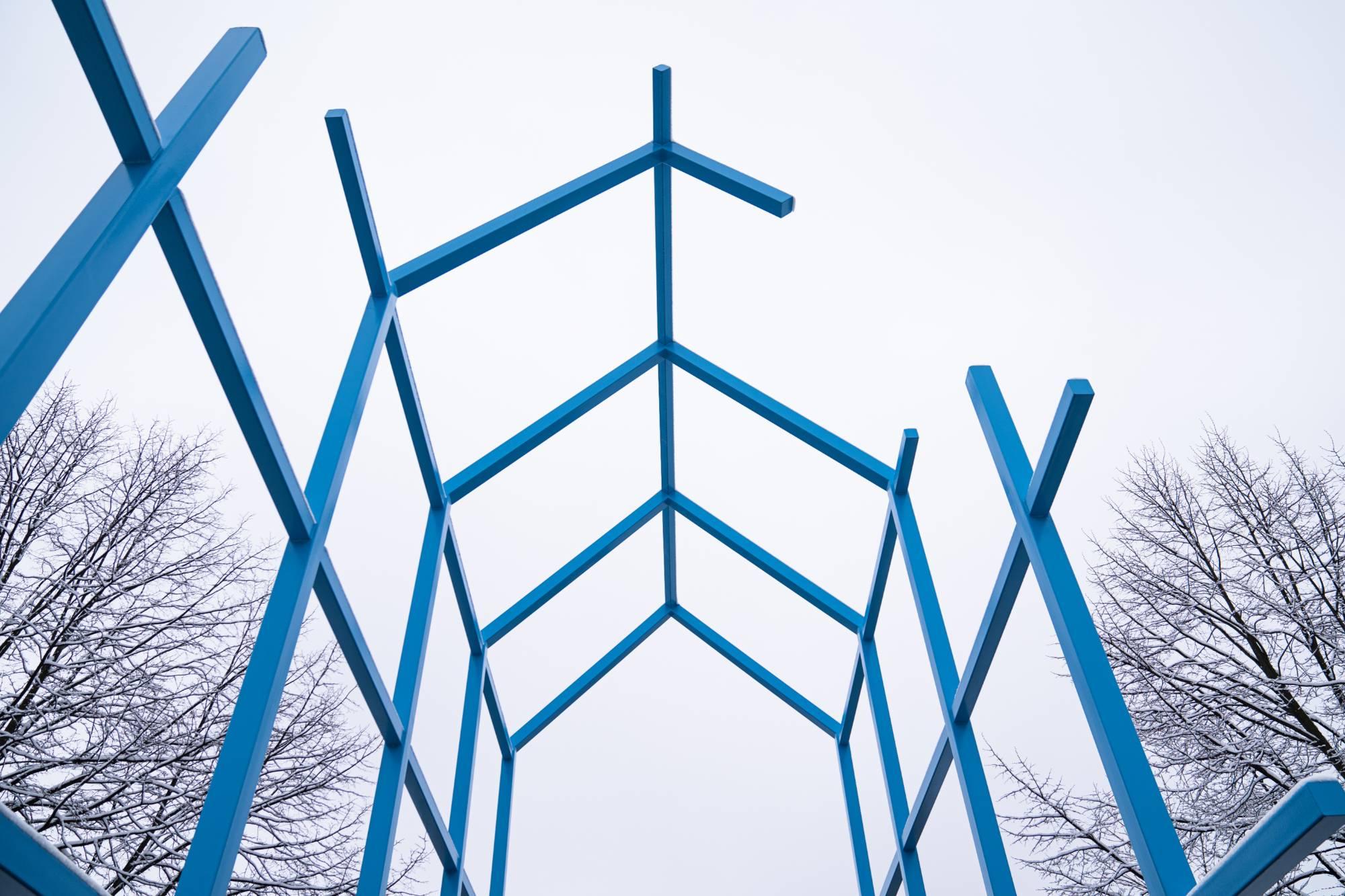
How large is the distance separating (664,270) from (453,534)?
215 cm

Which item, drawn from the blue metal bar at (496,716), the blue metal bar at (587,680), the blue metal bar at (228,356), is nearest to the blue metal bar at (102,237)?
the blue metal bar at (228,356)

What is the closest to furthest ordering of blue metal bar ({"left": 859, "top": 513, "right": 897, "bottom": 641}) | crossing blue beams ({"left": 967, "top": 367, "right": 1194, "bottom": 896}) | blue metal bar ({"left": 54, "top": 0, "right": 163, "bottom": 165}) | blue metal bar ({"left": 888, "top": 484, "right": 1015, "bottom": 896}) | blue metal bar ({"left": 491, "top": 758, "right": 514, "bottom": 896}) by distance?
1. blue metal bar ({"left": 54, "top": 0, "right": 163, "bottom": 165})
2. crossing blue beams ({"left": 967, "top": 367, "right": 1194, "bottom": 896})
3. blue metal bar ({"left": 888, "top": 484, "right": 1015, "bottom": 896})
4. blue metal bar ({"left": 859, "top": 513, "right": 897, "bottom": 641})
5. blue metal bar ({"left": 491, "top": 758, "right": 514, "bottom": 896})

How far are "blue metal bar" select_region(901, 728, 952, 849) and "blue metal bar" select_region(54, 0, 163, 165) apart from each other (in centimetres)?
414

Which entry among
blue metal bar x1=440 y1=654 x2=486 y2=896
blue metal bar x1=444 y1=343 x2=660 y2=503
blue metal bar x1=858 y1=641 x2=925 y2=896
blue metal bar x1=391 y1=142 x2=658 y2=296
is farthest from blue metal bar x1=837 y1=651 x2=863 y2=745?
blue metal bar x1=391 y1=142 x2=658 y2=296

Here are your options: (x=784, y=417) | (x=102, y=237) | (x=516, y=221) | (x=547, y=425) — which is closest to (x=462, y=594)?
(x=547, y=425)

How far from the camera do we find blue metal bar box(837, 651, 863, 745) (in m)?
7.26

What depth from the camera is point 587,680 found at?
27.7 feet

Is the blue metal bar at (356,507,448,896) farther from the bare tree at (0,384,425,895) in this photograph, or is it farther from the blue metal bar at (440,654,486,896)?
the bare tree at (0,384,425,895)

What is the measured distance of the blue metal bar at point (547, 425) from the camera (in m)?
6.30

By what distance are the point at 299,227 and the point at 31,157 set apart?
135 inches

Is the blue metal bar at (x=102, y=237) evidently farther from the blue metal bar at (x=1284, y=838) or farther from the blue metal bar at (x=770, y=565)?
the blue metal bar at (x=770, y=565)

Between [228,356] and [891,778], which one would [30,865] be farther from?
[891,778]

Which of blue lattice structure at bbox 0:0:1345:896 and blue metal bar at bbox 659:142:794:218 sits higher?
blue metal bar at bbox 659:142:794:218

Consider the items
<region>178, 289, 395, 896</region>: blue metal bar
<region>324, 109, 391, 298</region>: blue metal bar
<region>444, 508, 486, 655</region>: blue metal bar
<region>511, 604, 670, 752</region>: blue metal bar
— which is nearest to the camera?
<region>178, 289, 395, 896</region>: blue metal bar
